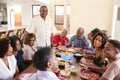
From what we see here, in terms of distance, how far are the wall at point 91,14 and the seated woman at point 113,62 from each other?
4105mm

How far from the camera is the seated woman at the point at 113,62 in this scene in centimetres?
135

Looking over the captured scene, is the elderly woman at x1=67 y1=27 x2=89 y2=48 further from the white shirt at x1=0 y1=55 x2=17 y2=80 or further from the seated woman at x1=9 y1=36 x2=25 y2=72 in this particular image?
the white shirt at x1=0 y1=55 x2=17 y2=80

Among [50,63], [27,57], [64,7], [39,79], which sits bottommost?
[27,57]

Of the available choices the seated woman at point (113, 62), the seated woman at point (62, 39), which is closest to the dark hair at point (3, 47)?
Result: the seated woman at point (113, 62)

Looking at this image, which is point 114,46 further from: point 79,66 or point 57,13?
point 57,13

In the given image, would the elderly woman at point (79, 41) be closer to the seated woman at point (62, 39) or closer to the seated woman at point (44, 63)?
the seated woman at point (62, 39)

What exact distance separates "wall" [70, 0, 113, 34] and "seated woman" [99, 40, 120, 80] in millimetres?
4105

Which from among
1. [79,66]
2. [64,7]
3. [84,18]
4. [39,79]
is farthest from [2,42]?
[64,7]

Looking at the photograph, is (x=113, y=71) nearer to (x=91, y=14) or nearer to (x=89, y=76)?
(x=89, y=76)

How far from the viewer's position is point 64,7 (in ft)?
20.5

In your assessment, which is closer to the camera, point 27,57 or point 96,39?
point 96,39

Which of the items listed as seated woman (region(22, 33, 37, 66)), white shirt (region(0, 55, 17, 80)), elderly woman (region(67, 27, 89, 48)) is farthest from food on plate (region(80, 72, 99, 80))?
elderly woman (region(67, 27, 89, 48))

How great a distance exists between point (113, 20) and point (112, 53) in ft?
13.4

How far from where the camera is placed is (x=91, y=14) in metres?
5.52
